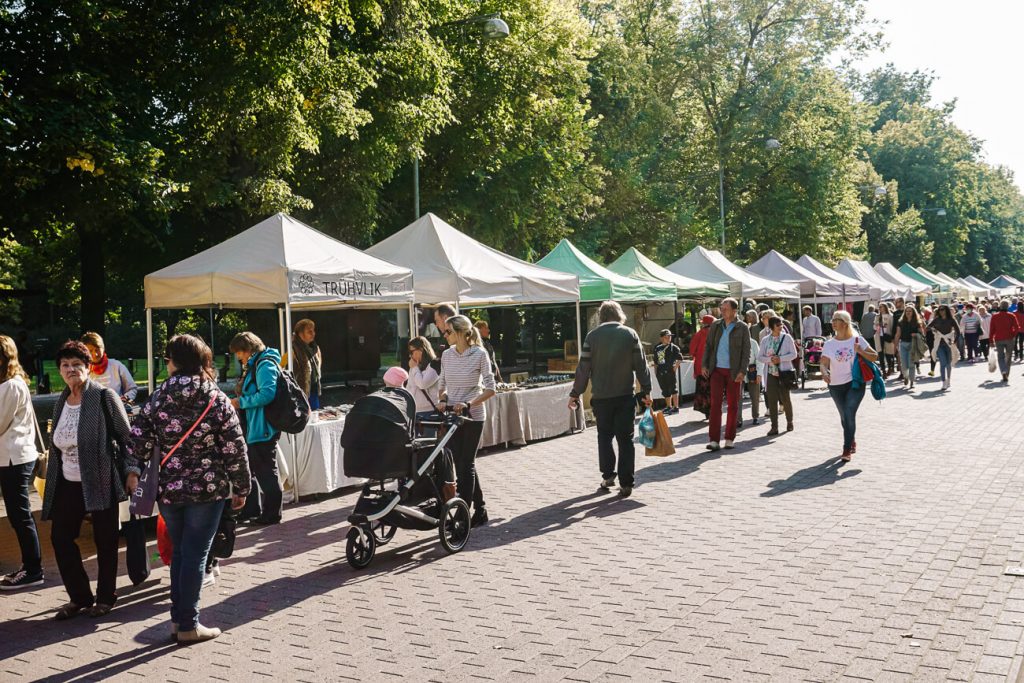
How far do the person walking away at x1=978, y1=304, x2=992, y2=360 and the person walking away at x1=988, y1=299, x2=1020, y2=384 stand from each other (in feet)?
20.7

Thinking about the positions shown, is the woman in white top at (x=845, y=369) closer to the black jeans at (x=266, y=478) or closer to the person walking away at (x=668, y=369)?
the person walking away at (x=668, y=369)

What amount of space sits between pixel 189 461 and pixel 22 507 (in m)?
2.17

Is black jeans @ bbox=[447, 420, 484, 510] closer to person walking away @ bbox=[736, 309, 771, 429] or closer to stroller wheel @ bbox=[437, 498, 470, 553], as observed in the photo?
stroller wheel @ bbox=[437, 498, 470, 553]

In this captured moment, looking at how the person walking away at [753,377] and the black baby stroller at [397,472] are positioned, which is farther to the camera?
the person walking away at [753,377]

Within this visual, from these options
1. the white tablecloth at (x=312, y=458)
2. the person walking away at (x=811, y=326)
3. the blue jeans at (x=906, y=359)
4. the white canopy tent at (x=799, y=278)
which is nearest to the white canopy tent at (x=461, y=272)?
the white tablecloth at (x=312, y=458)

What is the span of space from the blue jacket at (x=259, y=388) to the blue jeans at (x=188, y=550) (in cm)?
266

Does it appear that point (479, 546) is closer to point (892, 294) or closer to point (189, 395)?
point (189, 395)

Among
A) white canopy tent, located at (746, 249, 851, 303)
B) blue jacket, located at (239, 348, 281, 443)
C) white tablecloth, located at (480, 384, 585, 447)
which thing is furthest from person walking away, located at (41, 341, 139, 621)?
white canopy tent, located at (746, 249, 851, 303)

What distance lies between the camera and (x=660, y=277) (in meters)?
19.8

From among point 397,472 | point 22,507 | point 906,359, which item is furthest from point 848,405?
point 906,359

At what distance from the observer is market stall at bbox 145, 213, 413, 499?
9.73 metres

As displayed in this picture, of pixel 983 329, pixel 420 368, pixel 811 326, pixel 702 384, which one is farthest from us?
pixel 983 329

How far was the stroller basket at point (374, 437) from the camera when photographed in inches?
266

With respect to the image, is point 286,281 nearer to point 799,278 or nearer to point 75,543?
point 75,543
